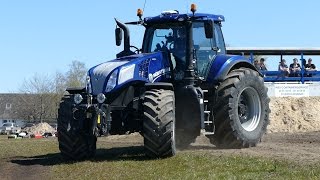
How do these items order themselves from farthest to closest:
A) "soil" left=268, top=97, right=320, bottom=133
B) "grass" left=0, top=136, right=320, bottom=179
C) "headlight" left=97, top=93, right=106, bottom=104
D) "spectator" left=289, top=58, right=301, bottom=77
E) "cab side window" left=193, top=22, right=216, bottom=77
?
"spectator" left=289, top=58, right=301, bottom=77
"soil" left=268, top=97, right=320, bottom=133
"cab side window" left=193, top=22, right=216, bottom=77
"headlight" left=97, top=93, right=106, bottom=104
"grass" left=0, top=136, right=320, bottom=179

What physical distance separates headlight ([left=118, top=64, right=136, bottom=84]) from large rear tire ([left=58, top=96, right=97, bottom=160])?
46.4 inches

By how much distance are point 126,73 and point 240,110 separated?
341cm

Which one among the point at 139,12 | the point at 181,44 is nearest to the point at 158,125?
the point at 181,44

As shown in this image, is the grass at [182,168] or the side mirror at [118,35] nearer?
the grass at [182,168]

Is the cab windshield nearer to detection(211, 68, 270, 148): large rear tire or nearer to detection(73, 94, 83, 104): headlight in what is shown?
detection(211, 68, 270, 148): large rear tire

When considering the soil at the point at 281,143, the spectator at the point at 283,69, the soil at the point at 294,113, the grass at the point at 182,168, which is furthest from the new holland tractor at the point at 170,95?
the spectator at the point at 283,69

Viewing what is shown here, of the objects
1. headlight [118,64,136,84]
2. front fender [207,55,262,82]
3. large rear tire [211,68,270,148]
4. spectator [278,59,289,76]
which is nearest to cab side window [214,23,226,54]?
front fender [207,55,262,82]

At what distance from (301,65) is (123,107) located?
1937 cm

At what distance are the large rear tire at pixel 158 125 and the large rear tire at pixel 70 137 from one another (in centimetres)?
140

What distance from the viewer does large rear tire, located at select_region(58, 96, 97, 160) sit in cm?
1198

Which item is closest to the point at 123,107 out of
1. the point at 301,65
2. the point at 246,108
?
the point at 246,108

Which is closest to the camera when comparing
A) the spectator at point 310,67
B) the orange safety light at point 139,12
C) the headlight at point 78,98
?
the headlight at point 78,98

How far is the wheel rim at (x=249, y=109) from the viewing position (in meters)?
14.1

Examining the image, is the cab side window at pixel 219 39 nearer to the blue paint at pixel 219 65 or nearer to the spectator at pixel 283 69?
the blue paint at pixel 219 65
